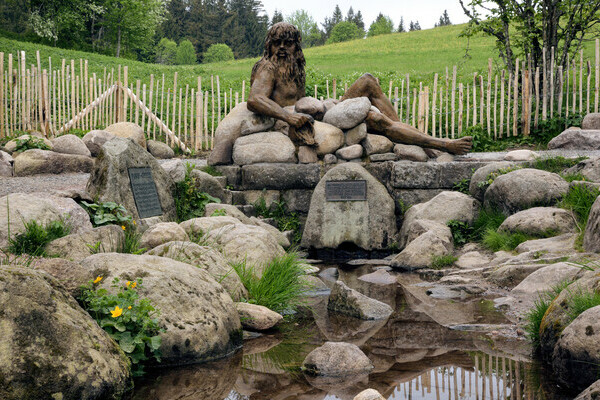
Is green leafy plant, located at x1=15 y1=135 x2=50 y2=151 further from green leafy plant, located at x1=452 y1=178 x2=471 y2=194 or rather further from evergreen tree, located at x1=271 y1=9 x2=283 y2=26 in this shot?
evergreen tree, located at x1=271 y1=9 x2=283 y2=26

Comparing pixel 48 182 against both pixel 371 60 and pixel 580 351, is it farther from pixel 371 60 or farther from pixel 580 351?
pixel 371 60

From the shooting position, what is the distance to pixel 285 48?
9.27 meters

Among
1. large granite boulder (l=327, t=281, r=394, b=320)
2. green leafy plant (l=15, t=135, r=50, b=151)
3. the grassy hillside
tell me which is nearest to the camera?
large granite boulder (l=327, t=281, r=394, b=320)

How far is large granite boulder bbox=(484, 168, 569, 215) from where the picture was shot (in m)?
7.46

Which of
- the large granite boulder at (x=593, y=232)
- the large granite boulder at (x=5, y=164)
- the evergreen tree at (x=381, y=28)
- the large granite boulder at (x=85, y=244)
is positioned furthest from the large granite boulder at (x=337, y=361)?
the evergreen tree at (x=381, y=28)

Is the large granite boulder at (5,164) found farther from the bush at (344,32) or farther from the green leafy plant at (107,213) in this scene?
the bush at (344,32)

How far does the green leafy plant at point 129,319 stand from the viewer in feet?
11.7

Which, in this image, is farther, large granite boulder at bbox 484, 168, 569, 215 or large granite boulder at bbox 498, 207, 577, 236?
large granite boulder at bbox 484, 168, 569, 215

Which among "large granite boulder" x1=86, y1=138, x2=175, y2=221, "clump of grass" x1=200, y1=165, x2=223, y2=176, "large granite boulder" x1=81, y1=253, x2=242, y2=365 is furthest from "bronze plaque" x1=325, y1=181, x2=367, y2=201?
"large granite boulder" x1=81, y1=253, x2=242, y2=365

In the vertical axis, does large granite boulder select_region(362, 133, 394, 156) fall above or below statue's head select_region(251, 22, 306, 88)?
below

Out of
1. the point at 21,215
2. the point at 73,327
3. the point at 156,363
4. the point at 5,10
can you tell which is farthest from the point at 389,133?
the point at 5,10

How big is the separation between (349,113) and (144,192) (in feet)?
11.8

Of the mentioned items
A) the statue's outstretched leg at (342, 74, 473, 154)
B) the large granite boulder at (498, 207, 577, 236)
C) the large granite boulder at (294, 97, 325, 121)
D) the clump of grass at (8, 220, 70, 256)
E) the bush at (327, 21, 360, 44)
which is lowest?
the large granite boulder at (498, 207, 577, 236)

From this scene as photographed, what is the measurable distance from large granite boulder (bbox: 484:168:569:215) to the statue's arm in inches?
117
